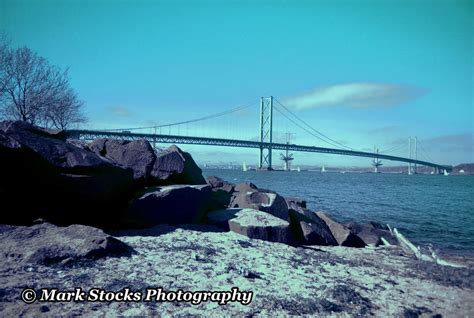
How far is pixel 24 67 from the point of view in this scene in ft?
46.3

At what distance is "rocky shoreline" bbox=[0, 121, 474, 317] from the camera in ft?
11.5

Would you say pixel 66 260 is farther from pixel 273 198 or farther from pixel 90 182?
pixel 273 198

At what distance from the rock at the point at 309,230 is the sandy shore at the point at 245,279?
39.7 inches

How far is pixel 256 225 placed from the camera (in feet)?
19.6

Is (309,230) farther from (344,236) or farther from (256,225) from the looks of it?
(256,225)

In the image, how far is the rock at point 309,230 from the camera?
6.96 m

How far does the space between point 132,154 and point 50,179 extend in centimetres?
181

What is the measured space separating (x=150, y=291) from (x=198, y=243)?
182 cm

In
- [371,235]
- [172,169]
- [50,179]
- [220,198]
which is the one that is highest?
[172,169]

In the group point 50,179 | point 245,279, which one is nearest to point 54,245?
point 50,179

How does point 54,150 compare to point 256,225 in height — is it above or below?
above

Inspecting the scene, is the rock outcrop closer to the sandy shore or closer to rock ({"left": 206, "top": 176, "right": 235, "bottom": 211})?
rock ({"left": 206, "top": 176, "right": 235, "bottom": 211})

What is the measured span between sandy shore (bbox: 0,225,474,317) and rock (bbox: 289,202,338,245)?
3.31ft

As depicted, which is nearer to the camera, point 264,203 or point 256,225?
point 256,225
